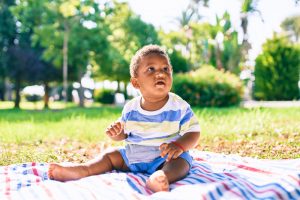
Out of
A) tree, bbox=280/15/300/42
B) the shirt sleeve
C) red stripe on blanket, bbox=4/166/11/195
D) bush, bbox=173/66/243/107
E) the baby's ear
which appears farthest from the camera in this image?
tree, bbox=280/15/300/42

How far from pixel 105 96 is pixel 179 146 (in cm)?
2716

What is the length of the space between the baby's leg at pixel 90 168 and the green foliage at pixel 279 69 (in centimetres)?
2099

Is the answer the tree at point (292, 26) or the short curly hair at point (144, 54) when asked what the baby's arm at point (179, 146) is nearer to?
the short curly hair at point (144, 54)

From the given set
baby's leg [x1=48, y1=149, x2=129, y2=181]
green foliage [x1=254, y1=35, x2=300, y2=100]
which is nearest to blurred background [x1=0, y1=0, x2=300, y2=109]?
green foliage [x1=254, y1=35, x2=300, y2=100]

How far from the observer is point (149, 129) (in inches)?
126

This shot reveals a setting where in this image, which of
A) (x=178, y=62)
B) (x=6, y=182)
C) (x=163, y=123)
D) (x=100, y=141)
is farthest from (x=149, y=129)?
(x=178, y=62)

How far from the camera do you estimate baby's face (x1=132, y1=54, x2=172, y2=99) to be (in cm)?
306

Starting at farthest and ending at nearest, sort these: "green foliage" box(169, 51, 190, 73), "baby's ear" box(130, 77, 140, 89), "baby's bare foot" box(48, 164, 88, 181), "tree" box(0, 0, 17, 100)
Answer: "green foliage" box(169, 51, 190, 73), "tree" box(0, 0, 17, 100), "baby's ear" box(130, 77, 140, 89), "baby's bare foot" box(48, 164, 88, 181)

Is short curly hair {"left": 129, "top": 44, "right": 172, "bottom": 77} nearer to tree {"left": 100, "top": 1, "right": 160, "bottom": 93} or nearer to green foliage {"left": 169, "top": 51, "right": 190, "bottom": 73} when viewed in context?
tree {"left": 100, "top": 1, "right": 160, "bottom": 93}

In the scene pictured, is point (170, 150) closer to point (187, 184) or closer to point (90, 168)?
point (187, 184)

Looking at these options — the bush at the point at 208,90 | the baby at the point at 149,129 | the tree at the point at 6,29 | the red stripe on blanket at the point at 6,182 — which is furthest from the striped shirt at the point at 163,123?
the tree at the point at 6,29

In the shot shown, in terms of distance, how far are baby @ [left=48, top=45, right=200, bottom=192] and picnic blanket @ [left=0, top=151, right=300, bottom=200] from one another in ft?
0.43

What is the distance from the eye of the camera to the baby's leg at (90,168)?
2.98 metres

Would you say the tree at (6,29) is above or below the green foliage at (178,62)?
above
